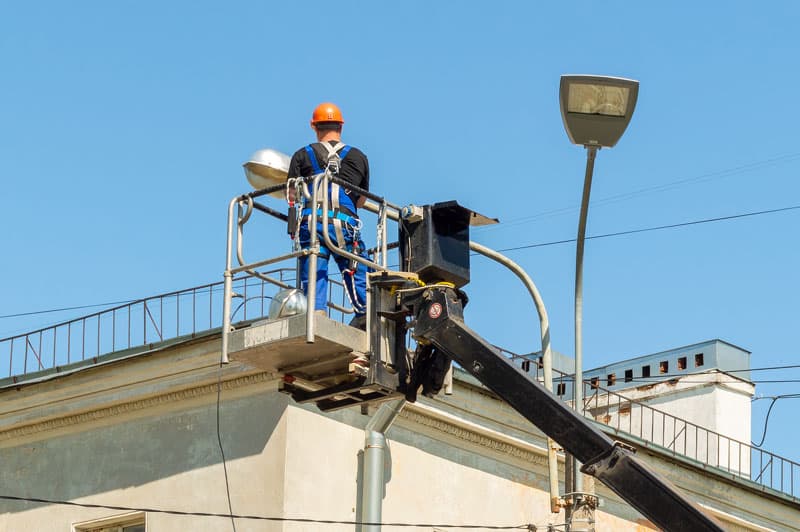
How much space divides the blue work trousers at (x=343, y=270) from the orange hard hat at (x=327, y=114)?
3.92 ft

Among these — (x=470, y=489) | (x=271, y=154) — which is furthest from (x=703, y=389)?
(x=271, y=154)

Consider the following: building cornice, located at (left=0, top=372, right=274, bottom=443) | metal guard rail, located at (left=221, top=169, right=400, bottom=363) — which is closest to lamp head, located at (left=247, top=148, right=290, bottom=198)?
metal guard rail, located at (left=221, top=169, right=400, bottom=363)

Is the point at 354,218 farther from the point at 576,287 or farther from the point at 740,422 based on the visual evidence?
the point at 740,422

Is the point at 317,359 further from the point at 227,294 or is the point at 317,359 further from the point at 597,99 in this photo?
the point at 597,99

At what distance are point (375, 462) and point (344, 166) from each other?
475cm

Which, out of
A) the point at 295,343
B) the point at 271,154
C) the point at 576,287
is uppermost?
the point at 271,154

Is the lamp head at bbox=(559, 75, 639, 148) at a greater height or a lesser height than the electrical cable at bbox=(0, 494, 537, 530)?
greater

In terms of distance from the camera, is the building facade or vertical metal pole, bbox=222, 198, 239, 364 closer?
vertical metal pole, bbox=222, 198, 239, 364

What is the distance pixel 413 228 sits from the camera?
15156 millimetres

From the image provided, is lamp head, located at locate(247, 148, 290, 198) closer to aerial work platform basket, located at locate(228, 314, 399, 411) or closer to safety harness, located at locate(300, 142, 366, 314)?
safety harness, located at locate(300, 142, 366, 314)

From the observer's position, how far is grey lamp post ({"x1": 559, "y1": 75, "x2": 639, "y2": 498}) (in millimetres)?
15883

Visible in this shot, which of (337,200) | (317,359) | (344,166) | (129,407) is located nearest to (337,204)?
(337,200)

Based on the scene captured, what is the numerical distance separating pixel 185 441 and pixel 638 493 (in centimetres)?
758

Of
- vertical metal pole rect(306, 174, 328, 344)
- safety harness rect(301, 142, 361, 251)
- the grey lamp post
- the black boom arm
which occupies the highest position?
the grey lamp post
